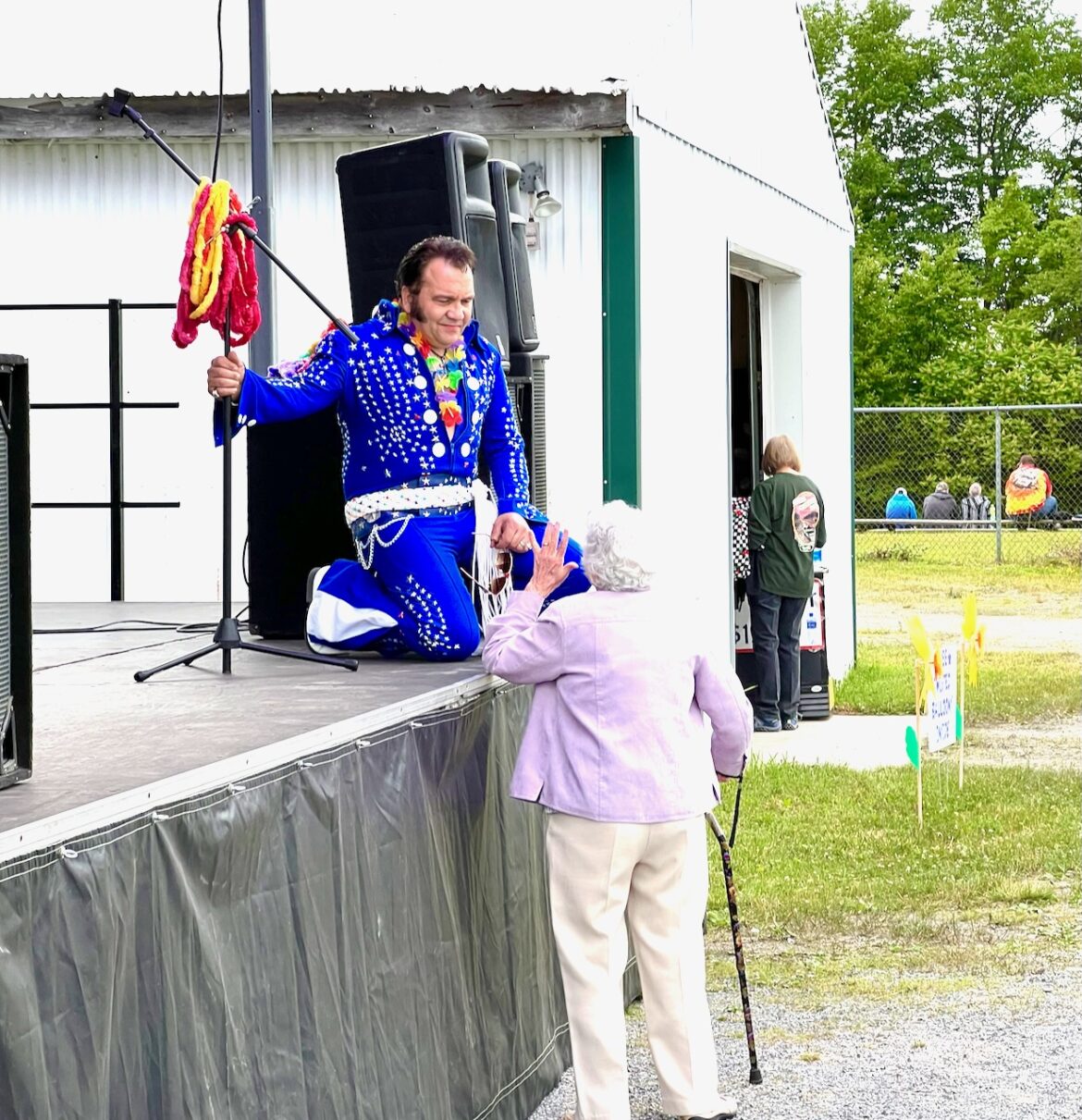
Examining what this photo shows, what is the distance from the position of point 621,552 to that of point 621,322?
437cm

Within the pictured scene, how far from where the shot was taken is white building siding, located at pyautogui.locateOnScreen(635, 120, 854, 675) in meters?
8.45

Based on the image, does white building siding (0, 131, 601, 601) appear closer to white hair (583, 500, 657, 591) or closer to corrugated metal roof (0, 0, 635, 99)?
corrugated metal roof (0, 0, 635, 99)

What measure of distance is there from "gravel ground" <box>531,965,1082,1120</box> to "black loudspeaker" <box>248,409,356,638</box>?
1720 millimetres

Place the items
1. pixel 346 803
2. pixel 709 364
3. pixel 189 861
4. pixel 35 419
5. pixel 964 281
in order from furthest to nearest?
pixel 964 281, pixel 709 364, pixel 35 419, pixel 346 803, pixel 189 861

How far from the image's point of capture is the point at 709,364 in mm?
9336

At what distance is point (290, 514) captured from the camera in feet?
19.0

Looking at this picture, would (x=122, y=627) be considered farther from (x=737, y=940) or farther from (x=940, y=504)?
(x=940, y=504)

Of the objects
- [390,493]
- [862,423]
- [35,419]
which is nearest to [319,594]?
[390,493]

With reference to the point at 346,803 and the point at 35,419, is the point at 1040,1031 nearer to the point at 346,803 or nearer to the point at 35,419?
the point at 346,803

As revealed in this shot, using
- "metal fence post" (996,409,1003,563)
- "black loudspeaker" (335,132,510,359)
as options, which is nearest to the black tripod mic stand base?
"black loudspeaker" (335,132,510,359)

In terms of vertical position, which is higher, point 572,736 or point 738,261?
point 738,261

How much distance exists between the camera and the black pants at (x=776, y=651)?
9.86m

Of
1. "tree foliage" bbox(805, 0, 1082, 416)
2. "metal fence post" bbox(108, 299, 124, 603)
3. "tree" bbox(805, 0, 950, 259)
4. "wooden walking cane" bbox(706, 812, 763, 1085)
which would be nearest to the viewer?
"wooden walking cane" bbox(706, 812, 763, 1085)

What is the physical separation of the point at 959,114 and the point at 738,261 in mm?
32556
